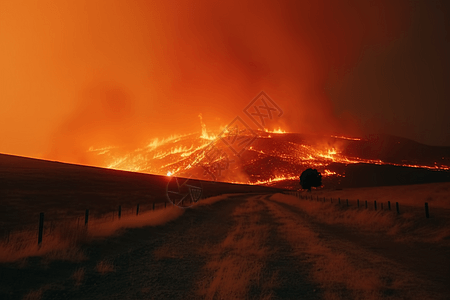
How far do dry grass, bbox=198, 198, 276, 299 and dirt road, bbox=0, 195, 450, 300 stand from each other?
27 mm

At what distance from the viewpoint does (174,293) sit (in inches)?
281

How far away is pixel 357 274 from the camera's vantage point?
8.38 m

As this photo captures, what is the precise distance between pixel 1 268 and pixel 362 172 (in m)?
213

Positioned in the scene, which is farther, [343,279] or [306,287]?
[343,279]

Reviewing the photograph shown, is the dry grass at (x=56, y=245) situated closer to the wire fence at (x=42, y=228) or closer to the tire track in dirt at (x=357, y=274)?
the wire fence at (x=42, y=228)

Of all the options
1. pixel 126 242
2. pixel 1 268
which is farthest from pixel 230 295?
pixel 126 242

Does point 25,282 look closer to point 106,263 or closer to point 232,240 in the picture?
point 106,263

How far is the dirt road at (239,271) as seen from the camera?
7094 mm

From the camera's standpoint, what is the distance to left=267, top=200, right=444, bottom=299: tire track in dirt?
7.00m

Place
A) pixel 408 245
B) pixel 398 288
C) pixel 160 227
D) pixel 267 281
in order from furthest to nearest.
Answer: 1. pixel 160 227
2. pixel 408 245
3. pixel 267 281
4. pixel 398 288

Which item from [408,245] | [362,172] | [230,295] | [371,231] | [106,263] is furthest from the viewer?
[362,172]

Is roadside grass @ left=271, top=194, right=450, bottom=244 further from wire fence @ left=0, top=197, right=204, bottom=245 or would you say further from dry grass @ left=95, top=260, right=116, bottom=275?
wire fence @ left=0, top=197, right=204, bottom=245

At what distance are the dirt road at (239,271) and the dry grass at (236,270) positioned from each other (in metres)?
0.03

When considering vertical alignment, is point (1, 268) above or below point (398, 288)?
above
